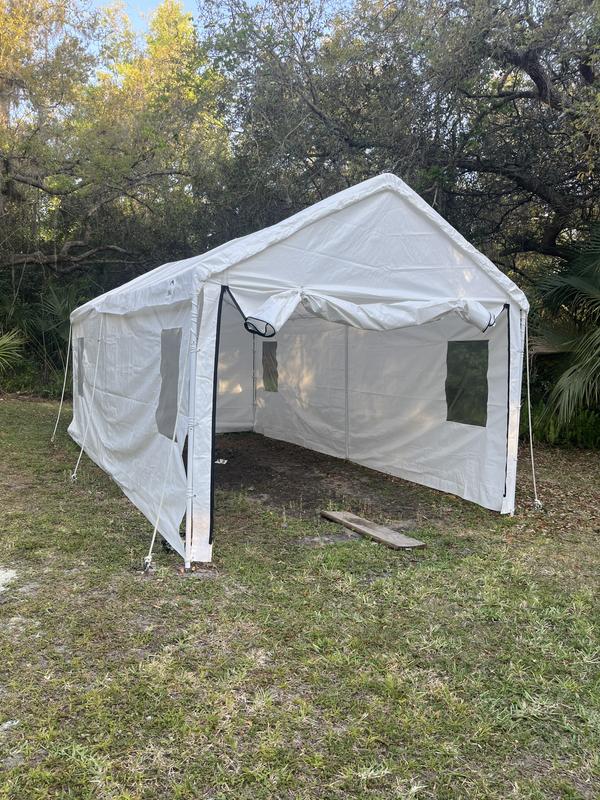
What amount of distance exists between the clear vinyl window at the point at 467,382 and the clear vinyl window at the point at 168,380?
2.86 metres

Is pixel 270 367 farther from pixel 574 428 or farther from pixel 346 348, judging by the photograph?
pixel 574 428

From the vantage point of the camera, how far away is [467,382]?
Answer: 5793mm

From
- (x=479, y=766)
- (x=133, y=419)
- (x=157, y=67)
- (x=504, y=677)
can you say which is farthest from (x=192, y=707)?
(x=157, y=67)

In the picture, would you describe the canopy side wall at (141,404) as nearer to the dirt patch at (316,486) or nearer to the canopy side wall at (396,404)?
the dirt patch at (316,486)

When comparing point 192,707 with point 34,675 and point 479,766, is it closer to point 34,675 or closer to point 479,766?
point 34,675

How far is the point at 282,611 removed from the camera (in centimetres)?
338

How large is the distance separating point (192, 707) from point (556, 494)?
4.87 m

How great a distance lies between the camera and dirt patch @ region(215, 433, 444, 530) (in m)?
5.61

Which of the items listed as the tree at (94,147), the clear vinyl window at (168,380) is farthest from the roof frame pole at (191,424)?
the tree at (94,147)

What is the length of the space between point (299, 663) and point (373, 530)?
211cm

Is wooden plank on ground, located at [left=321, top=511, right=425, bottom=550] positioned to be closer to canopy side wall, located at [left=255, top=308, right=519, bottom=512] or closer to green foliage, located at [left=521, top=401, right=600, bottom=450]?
canopy side wall, located at [left=255, top=308, right=519, bottom=512]

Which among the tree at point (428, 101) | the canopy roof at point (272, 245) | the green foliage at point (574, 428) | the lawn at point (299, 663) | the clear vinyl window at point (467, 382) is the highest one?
the tree at point (428, 101)

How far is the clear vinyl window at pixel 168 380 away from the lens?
14.6 ft

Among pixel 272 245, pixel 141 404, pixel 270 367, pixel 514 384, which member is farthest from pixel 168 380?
pixel 270 367
